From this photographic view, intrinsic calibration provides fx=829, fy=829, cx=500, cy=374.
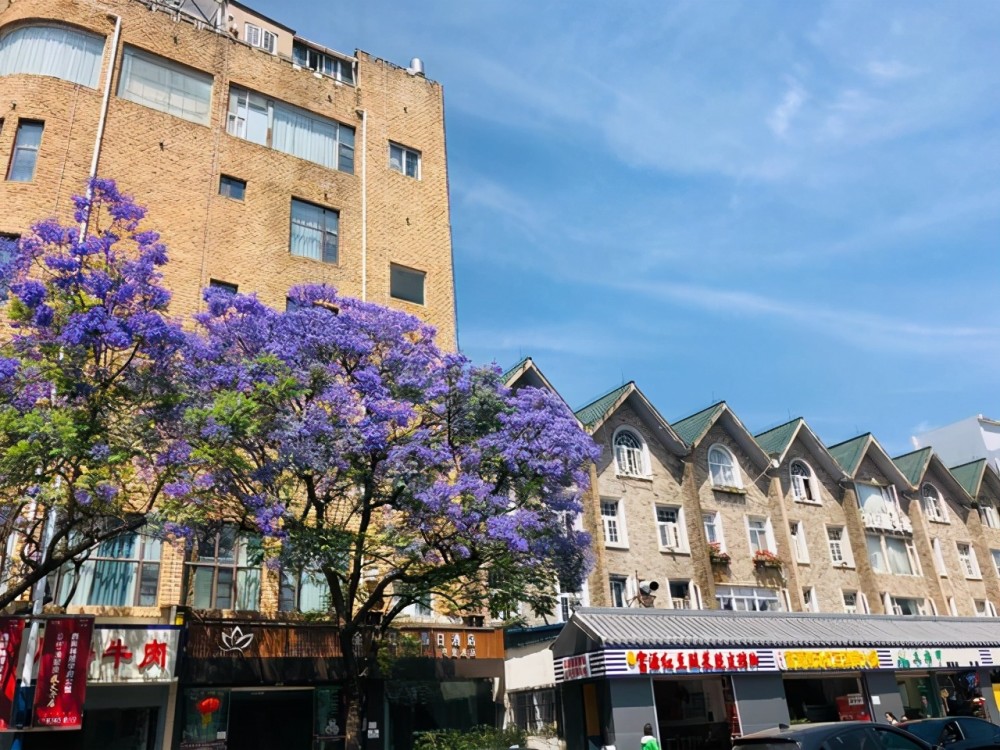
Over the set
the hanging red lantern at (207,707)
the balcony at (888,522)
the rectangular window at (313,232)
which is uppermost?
the rectangular window at (313,232)

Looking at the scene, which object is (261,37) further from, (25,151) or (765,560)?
(765,560)

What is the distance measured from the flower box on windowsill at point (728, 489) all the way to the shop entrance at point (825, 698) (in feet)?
24.2

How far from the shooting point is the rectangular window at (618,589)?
2681cm

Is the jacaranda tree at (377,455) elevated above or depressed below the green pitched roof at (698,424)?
below

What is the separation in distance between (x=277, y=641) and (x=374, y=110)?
19.3 m

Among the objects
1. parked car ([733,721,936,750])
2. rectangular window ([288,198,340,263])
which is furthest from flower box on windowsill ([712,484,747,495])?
parked car ([733,721,936,750])

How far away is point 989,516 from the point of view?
40844 mm

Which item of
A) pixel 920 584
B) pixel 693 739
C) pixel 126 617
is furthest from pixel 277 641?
pixel 920 584

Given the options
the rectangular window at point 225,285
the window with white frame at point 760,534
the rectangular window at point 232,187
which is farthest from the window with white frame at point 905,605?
the rectangular window at point 232,187

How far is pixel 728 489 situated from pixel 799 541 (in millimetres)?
4135

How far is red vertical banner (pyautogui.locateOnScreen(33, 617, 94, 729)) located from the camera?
16500 mm

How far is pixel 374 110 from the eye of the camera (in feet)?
100

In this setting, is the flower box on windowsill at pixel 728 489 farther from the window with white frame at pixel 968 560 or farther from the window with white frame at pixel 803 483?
the window with white frame at pixel 968 560

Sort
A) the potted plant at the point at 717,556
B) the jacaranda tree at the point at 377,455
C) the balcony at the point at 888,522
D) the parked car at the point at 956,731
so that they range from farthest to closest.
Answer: the balcony at the point at 888,522
the potted plant at the point at 717,556
the jacaranda tree at the point at 377,455
the parked car at the point at 956,731
